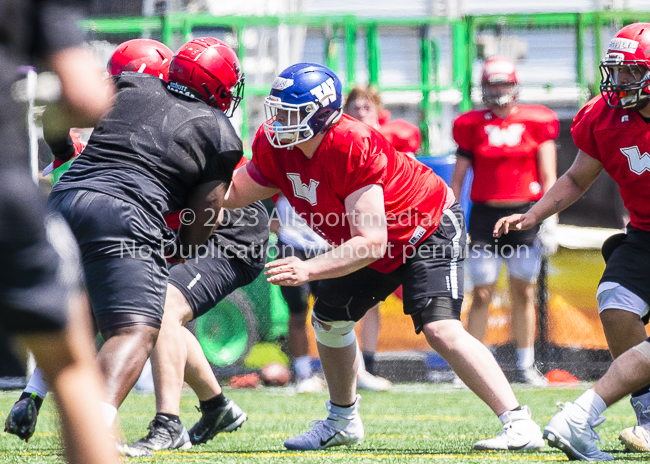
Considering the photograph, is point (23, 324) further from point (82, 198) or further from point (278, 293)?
point (278, 293)

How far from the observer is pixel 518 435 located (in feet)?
11.8

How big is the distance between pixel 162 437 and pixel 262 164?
1.25 metres

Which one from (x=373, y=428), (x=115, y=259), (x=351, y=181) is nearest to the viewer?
(x=115, y=259)

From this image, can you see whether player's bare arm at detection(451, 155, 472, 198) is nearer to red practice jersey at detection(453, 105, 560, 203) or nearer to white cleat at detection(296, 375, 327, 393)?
red practice jersey at detection(453, 105, 560, 203)

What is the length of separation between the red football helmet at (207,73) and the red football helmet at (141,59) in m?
0.46

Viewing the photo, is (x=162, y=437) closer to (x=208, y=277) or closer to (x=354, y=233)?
(x=208, y=277)

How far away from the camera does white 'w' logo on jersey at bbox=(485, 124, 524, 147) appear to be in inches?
252

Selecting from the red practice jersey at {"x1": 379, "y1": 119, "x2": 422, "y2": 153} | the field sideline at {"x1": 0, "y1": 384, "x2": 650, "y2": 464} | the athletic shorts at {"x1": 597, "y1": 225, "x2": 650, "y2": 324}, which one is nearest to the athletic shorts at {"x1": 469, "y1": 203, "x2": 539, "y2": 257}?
the red practice jersey at {"x1": 379, "y1": 119, "x2": 422, "y2": 153}

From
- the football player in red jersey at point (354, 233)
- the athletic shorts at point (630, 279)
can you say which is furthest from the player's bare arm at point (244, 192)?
the athletic shorts at point (630, 279)

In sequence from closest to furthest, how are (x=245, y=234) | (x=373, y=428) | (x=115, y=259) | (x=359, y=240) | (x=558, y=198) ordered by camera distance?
(x=115, y=259), (x=359, y=240), (x=558, y=198), (x=245, y=234), (x=373, y=428)

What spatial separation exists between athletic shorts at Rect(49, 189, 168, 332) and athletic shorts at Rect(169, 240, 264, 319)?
0.84 m

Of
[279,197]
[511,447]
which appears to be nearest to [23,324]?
[511,447]

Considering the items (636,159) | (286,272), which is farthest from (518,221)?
(286,272)

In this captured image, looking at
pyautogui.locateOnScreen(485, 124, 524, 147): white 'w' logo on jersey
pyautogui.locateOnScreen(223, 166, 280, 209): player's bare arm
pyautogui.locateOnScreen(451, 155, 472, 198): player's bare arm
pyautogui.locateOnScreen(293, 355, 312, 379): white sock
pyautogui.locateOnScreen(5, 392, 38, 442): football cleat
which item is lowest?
pyautogui.locateOnScreen(293, 355, 312, 379): white sock
